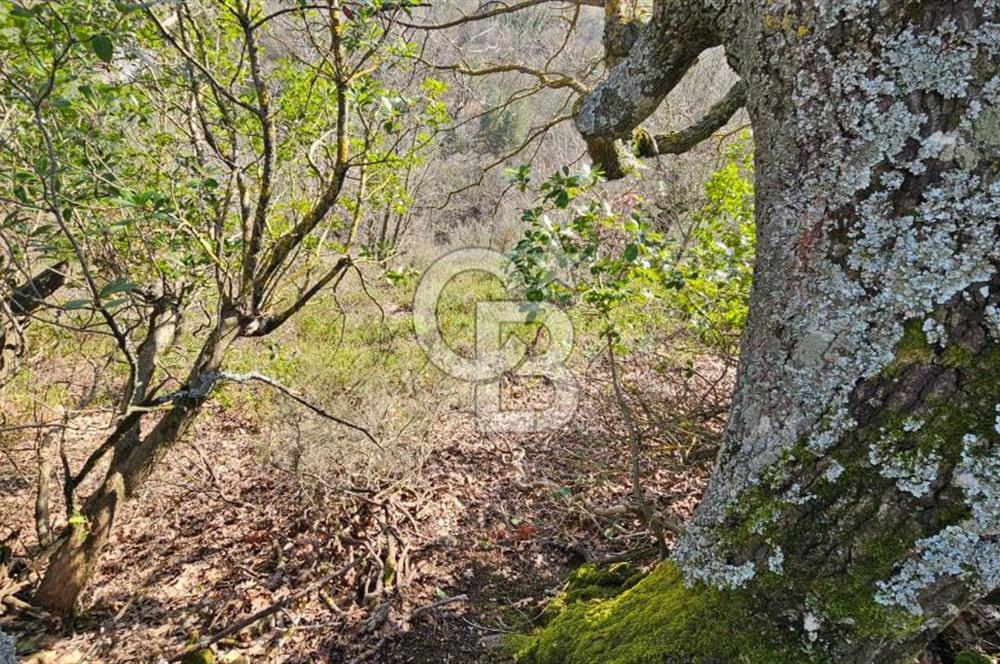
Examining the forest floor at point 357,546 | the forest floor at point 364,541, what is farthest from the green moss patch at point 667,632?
the forest floor at point 357,546

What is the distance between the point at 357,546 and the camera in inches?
116

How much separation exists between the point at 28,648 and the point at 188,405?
123cm

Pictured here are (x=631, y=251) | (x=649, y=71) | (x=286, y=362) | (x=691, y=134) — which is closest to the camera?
(x=649, y=71)

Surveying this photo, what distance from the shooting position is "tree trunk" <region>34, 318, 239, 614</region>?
87.3 inches

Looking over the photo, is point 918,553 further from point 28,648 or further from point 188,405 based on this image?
point 28,648

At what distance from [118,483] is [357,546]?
1.23 meters

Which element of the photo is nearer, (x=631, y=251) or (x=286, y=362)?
(x=631, y=251)

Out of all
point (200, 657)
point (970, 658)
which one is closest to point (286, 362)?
point (200, 657)

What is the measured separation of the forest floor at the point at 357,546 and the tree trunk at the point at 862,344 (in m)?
1.25

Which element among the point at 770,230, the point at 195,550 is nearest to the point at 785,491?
the point at 770,230

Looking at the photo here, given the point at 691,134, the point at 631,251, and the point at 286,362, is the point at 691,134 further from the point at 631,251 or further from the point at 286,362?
the point at 286,362

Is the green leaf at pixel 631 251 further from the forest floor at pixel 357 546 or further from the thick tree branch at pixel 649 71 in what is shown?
the forest floor at pixel 357 546

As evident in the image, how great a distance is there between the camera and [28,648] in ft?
7.26

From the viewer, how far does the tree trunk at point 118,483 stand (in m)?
2.22
